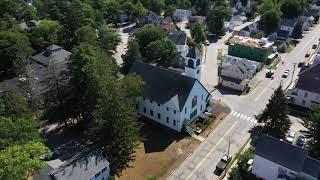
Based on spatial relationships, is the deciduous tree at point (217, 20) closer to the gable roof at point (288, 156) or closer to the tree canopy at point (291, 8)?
the tree canopy at point (291, 8)

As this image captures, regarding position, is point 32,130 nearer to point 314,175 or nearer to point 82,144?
point 82,144

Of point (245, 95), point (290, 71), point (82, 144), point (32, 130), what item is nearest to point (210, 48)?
point (290, 71)

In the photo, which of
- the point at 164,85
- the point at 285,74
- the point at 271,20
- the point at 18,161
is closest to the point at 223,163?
the point at 164,85

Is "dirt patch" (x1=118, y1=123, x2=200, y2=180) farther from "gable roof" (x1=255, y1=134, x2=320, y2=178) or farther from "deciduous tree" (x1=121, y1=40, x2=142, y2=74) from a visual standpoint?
"deciduous tree" (x1=121, y1=40, x2=142, y2=74)

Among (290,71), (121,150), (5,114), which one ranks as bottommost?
(290,71)

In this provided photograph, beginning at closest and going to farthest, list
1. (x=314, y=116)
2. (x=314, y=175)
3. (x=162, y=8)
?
(x=314, y=175), (x=314, y=116), (x=162, y=8)

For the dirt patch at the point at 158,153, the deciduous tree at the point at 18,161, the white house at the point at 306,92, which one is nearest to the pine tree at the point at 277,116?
the dirt patch at the point at 158,153

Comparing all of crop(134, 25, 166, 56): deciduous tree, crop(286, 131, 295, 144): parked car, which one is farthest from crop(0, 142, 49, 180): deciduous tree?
crop(134, 25, 166, 56): deciduous tree
